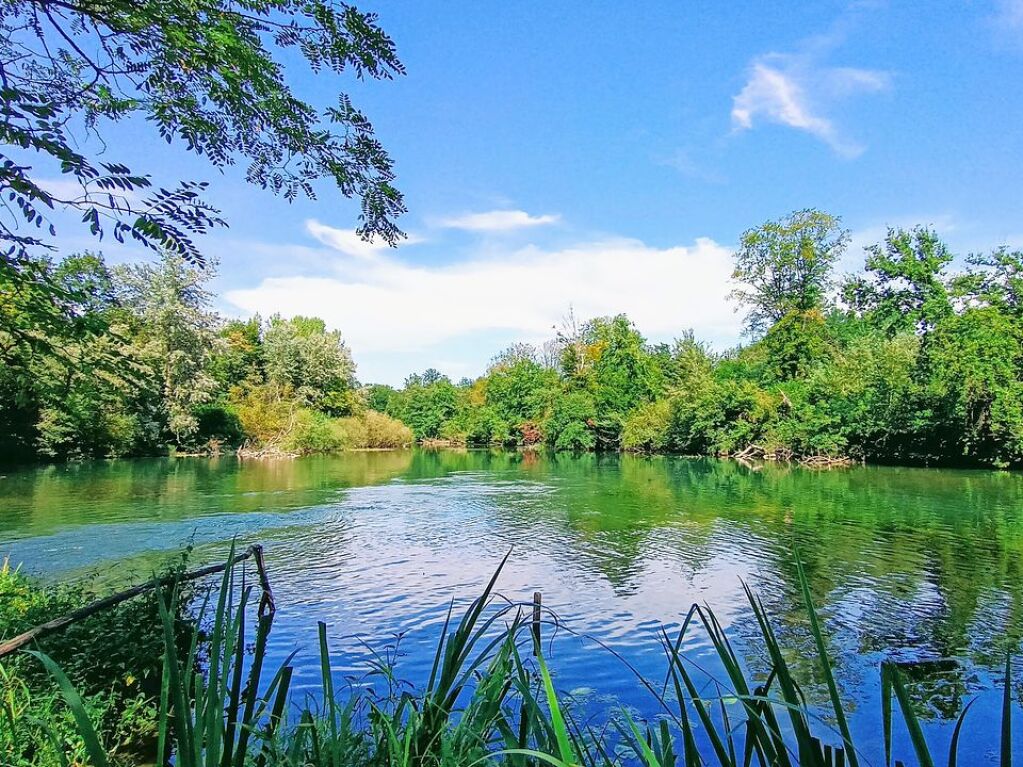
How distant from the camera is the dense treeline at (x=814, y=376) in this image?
29.6m

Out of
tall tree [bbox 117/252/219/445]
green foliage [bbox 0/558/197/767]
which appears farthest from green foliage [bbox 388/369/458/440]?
green foliage [bbox 0/558/197/767]

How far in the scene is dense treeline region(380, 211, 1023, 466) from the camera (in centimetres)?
2964

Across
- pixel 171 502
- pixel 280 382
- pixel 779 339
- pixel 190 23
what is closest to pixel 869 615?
pixel 190 23

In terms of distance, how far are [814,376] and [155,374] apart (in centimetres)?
3830

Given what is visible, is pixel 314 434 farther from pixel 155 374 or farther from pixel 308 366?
pixel 155 374

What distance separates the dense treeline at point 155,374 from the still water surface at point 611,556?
2936mm

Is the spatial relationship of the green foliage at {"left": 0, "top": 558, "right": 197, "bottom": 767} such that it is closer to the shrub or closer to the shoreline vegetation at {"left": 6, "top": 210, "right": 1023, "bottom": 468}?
the shoreline vegetation at {"left": 6, "top": 210, "right": 1023, "bottom": 468}

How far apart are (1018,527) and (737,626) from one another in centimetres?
1077

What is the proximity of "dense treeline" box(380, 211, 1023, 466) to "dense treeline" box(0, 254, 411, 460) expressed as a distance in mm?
17387

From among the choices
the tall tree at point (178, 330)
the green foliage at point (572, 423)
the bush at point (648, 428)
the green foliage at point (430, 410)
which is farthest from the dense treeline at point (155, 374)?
the bush at point (648, 428)

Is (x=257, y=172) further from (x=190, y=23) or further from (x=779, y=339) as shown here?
(x=779, y=339)

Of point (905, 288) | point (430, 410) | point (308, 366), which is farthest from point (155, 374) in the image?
point (430, 410)

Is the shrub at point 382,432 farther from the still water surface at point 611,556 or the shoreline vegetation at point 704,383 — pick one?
the still water surface at point 611,556

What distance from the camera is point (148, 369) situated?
5211mm
